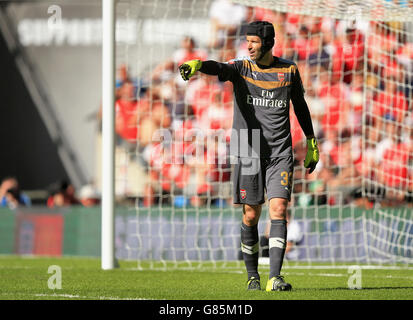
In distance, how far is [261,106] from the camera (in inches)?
254

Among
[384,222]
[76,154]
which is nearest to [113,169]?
[384,222]

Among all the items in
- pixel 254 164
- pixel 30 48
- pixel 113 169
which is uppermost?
pixel 30 48

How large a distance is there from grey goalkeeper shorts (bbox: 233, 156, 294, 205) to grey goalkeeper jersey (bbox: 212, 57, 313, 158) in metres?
0.06

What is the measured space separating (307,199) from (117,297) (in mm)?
5920

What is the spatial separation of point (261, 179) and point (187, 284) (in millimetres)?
1174

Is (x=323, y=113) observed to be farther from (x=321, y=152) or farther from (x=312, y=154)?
(x=312, y=154)

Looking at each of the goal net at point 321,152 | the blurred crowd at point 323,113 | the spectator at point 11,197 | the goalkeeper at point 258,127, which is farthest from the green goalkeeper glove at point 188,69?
the spectator at point 11,197

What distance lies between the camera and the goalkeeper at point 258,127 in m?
6.32

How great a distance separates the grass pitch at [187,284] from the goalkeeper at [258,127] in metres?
0.54

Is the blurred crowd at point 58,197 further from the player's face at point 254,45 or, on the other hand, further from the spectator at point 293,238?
the player's face at point 254,45

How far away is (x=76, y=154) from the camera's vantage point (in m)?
17.1

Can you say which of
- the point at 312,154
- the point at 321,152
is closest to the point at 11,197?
the point at 321,152

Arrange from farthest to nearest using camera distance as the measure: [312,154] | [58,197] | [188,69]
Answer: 1. [58,197]
2. [312,154]
3. [188,69]
